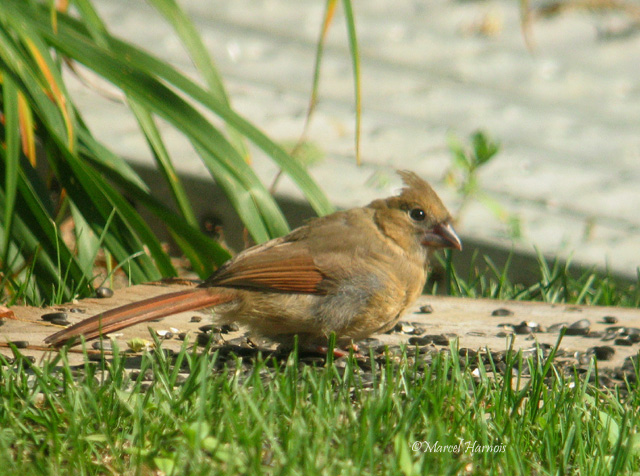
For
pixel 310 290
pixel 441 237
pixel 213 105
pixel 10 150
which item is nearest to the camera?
pixel 10 150

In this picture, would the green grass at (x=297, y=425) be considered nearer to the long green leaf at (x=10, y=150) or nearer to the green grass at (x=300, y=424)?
the green grass at (x=300, y=424)

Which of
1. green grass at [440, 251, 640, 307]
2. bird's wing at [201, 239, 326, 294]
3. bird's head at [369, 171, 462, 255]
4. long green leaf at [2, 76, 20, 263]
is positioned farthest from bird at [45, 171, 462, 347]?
green grass at [440, 251, 640, 307]

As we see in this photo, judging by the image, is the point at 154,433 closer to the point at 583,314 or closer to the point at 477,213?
the point at 583,314

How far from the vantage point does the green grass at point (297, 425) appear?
2199 millimetres

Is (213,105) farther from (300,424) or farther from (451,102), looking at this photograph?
(451,102)

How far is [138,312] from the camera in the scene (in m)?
3.11

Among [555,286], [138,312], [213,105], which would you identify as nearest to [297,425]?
[138,312]

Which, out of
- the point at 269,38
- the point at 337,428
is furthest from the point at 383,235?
the point at 269,38

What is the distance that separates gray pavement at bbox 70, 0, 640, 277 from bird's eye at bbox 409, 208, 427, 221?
4.31 ft

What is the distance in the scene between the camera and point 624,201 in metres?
5.89

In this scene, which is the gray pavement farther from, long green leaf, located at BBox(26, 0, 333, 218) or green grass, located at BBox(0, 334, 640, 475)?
green grass, located at BBox(0, 334, 640, 475)

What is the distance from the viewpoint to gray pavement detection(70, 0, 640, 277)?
5.61 meters

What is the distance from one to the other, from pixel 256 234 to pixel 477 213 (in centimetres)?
196

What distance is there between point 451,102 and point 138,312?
4.33m
